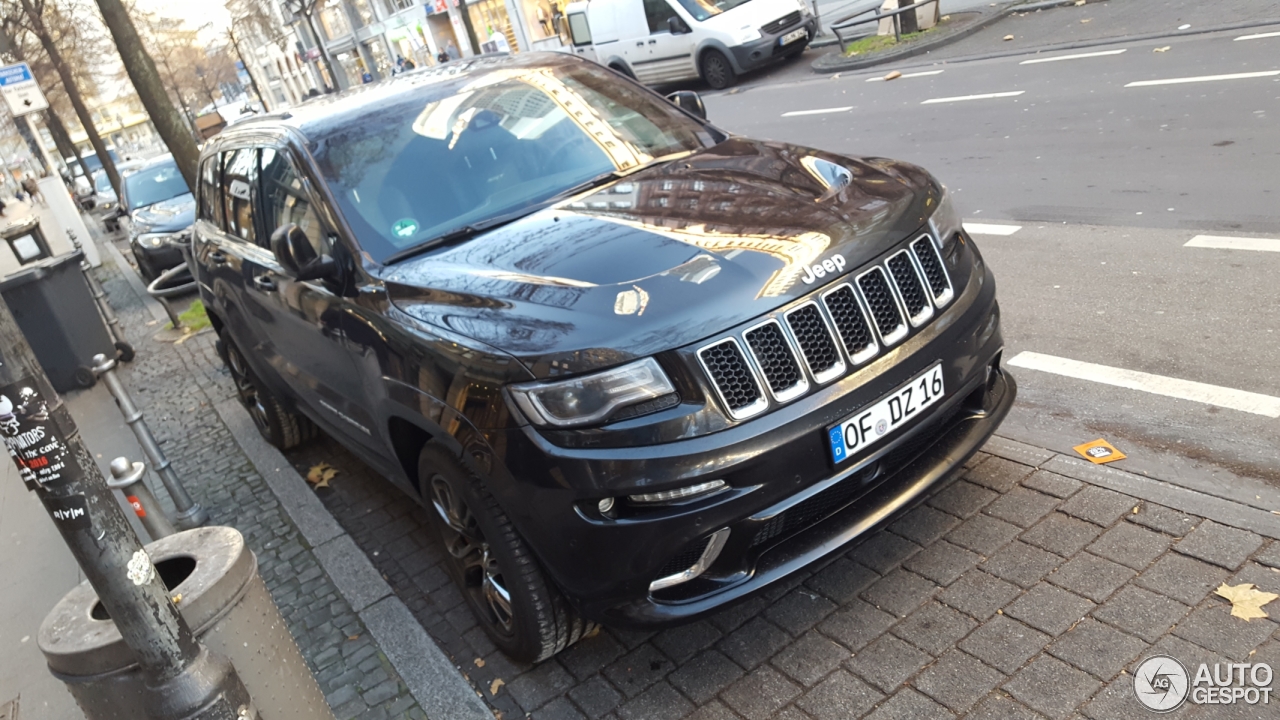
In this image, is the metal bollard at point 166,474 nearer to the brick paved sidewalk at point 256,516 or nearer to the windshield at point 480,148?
the brick paved sidewalk at point 256,516

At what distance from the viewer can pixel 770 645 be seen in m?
3.25

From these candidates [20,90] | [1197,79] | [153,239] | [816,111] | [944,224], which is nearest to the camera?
[944,224]

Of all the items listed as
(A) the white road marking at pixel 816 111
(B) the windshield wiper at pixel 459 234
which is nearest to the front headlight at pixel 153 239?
(A) the white road marking at pixel 816 111

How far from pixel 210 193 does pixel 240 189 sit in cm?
86

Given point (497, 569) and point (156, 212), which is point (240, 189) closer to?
point (497, 569)

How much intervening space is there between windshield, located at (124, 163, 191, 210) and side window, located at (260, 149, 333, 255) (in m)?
11.4

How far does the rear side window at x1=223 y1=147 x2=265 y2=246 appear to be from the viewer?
15.7 ft

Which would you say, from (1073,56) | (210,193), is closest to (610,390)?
(210,193)

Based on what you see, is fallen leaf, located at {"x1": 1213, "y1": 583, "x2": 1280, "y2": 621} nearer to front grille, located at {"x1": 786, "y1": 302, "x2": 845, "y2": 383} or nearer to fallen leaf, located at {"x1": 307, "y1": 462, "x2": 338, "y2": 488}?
front grille, located at {"x1": 786, "y1": 302, "x2": 845, "y2": 383}

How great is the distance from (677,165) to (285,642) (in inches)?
89.5

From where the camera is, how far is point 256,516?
5426 millimetres

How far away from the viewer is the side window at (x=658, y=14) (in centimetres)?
1970

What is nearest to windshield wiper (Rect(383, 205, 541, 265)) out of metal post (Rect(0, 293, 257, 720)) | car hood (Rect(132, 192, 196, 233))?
metal post (Rect(0, 293, 257, 720))

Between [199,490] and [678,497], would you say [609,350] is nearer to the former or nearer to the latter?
[678,497]
